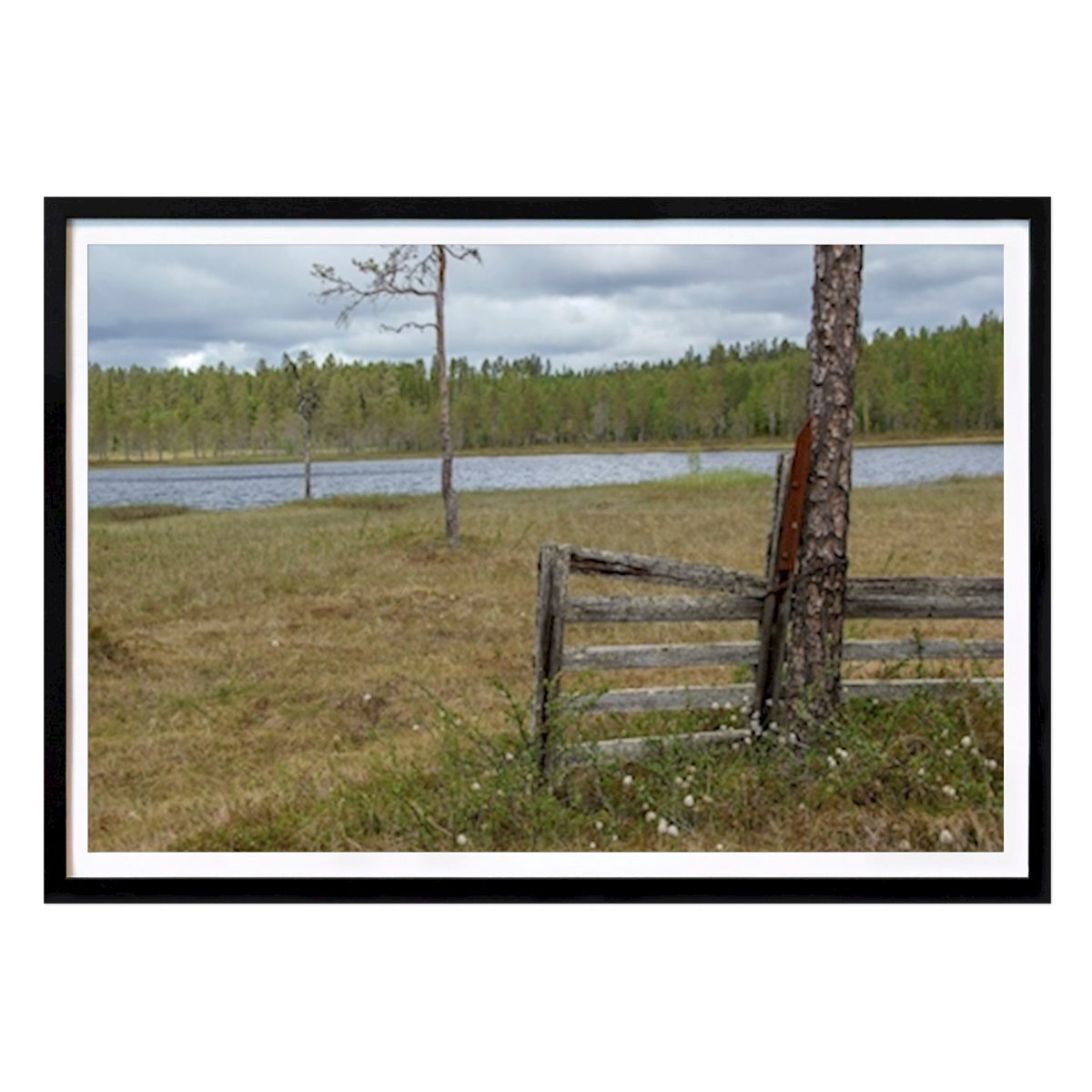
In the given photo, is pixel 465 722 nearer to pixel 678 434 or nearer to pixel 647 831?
pixel 647 831

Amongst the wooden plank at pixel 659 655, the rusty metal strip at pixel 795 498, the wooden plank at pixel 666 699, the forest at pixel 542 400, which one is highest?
the forest at pixel 542 400

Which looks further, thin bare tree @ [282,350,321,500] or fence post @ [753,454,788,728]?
fence post @ [753,454,788,728]

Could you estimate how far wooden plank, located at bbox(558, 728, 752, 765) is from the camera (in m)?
3.53

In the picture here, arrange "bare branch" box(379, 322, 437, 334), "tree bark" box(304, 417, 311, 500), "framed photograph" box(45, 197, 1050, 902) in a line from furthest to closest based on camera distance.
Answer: "tree bark" box(304, 417, 311, 500) < "bare branch" box(379, 322, 437, 334) < "framed photograph" box(45, 197, 1050, 902)

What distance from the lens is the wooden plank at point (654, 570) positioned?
352 cm

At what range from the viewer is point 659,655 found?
3.63 metres

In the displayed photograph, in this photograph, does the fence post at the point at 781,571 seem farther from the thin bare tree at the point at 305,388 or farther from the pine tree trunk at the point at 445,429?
the thin bare tree at the point at 305,388

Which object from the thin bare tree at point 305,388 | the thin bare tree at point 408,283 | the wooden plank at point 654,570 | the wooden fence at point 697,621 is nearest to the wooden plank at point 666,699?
the wooden fence at point 697,621

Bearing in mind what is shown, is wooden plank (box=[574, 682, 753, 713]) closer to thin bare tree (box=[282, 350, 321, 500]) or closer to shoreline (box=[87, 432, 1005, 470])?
shoreline (box=[87, 432, 1005, 470])

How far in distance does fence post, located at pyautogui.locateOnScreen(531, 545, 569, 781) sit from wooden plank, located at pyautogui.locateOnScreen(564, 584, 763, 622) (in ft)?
0.16

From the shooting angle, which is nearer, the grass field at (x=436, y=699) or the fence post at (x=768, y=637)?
the grass field at (x=436, y=699)

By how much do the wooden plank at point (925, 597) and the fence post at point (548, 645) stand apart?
94 cm

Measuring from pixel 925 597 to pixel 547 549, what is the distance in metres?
1.23

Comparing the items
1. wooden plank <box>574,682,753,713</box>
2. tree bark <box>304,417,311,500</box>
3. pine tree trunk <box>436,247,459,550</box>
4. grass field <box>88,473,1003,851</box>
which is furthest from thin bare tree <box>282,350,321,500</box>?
wooden plank <box>574,682,753,713</box>
